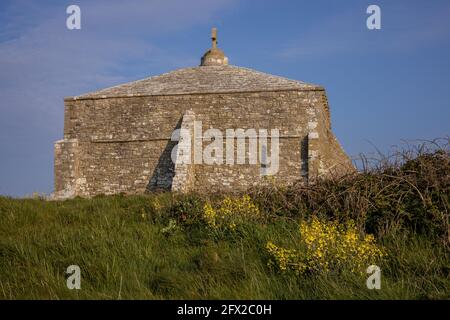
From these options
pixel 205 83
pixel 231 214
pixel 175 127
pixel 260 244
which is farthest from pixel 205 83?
pixel 260 244

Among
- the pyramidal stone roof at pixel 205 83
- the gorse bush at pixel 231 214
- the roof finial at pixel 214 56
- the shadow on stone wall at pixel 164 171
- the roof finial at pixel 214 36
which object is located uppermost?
the roof finial at pixel 214 36

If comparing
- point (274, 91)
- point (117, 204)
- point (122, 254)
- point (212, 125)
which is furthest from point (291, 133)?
point (122, 254)

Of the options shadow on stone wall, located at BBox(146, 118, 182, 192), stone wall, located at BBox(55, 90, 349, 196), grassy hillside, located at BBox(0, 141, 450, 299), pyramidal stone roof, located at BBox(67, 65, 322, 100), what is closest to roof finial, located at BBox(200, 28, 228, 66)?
pyramidal stone roof, located at BBox(67, 65, 322, 100)

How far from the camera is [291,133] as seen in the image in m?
18.2

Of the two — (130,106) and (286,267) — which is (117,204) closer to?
(286,267)

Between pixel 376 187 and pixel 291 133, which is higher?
pixel 291 133

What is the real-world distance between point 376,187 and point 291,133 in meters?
12.2

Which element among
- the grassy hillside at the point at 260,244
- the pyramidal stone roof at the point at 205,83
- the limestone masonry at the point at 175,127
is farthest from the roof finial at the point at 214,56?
the grassy hillside at the point at 260,244

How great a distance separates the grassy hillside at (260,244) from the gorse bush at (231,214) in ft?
0.06

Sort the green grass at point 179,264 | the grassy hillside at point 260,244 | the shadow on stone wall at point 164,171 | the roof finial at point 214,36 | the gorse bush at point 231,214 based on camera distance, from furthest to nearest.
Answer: the roof finial at point 214,36 < the shadow on stone wall at point 164,171 < the gorse bush at point 231,214 < the grassy hillside at point 260,244 < the green grass at point 179,264

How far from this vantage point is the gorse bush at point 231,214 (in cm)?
653

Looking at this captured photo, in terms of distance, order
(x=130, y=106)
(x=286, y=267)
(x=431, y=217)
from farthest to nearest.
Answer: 1. (x=130, y=106)
2. (x=431, y=217)
3. (x=286, y=267)

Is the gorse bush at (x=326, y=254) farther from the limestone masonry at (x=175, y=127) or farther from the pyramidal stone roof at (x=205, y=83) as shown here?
the pyramidal stone roof at (x=205, y=83)

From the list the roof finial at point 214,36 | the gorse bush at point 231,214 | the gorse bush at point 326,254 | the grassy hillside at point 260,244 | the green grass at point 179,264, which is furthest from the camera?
the roof finial at point 214,36
